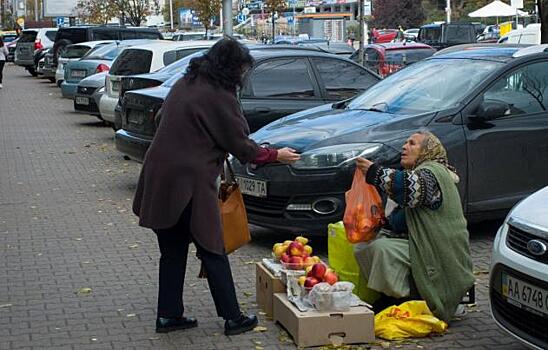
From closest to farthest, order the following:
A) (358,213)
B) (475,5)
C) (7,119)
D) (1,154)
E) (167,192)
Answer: (167,192) < (358,213) < (1,154) < (7,119) < (475,5)

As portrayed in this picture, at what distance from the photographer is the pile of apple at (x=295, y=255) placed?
646cm

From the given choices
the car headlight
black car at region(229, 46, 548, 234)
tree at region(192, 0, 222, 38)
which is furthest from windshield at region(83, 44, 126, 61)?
tree at region(192, 0, 222, 38)

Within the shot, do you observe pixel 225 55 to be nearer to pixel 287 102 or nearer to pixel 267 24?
pixel 287 102

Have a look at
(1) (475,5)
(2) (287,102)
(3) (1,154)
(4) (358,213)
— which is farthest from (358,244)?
(1) (475,5)

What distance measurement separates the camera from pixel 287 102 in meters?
10.9

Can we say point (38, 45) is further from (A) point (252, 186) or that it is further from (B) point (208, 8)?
(A) point (252, 186)

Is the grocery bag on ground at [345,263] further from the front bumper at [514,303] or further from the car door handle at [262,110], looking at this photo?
the car door handle at [262,110]

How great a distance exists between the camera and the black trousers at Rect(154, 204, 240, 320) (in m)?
6.04

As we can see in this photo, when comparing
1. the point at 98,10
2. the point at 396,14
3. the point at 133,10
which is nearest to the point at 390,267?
the point at 133,10

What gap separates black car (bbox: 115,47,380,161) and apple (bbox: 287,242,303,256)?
167 inches

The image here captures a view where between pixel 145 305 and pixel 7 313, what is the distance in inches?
36.4

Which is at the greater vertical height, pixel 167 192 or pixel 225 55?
pixel 225 55

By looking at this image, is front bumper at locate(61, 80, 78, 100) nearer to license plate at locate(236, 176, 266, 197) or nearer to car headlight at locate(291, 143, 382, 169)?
license plate at locate(236, 176, 266, 197)

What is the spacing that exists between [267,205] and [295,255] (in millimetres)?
1854
